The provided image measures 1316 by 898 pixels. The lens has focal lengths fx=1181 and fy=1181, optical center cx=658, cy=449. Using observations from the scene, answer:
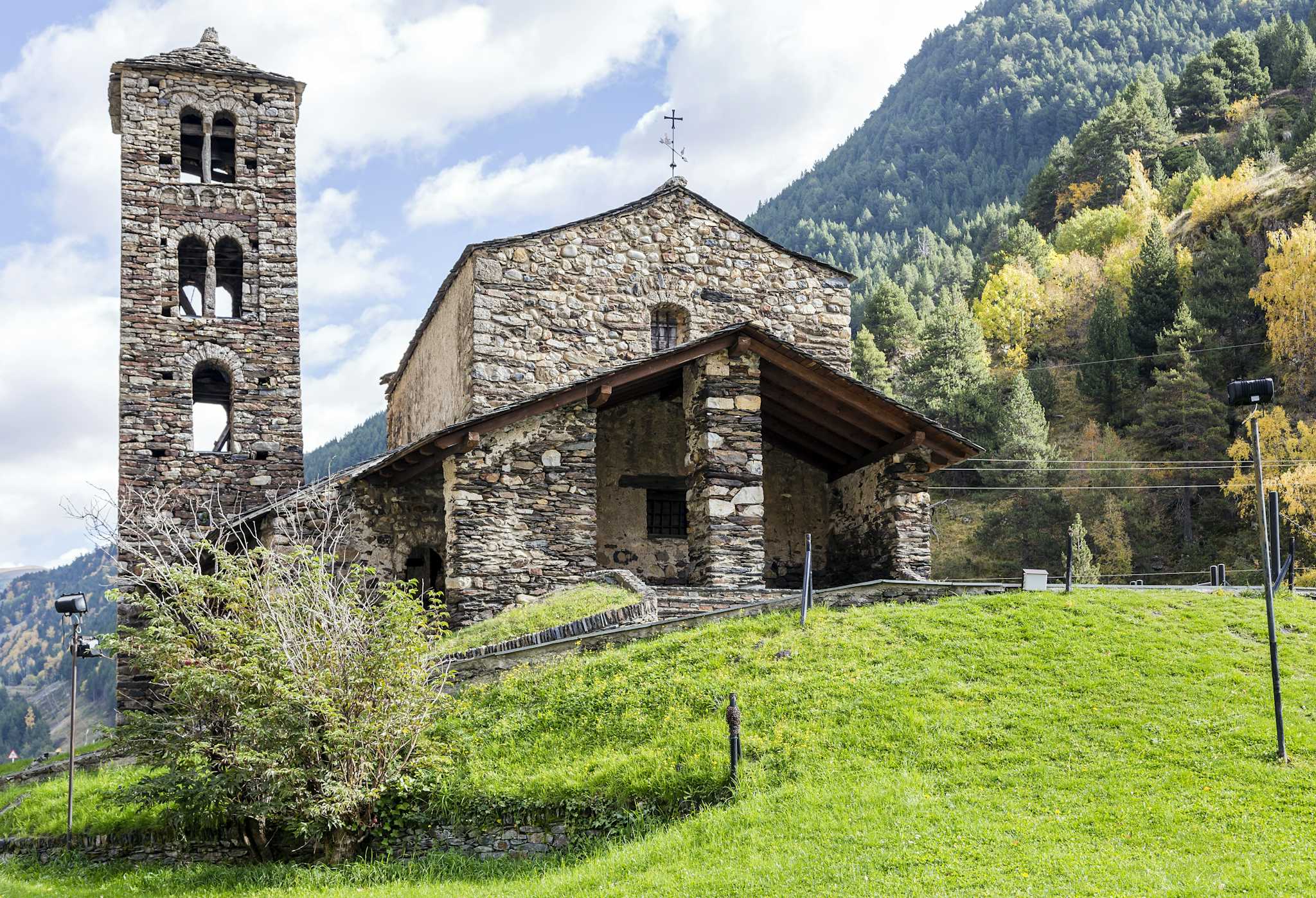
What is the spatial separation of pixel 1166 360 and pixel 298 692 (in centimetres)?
4758

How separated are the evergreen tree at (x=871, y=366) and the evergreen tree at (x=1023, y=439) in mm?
6354

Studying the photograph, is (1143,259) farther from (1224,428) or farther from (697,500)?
(697,500)

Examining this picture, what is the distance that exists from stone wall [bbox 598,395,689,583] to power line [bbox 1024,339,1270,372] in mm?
35658

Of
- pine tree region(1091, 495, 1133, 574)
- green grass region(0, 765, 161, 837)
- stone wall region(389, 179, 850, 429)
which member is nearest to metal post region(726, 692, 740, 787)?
green grass region(0, 765, 161, 837)

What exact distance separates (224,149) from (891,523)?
1646 centimetres

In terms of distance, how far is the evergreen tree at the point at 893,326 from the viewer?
63.1 m

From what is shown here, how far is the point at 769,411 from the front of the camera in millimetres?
20375

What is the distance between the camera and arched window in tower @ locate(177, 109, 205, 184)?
25.0 m

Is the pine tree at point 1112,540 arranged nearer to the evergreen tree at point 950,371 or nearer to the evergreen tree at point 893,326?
the evergreen tree at point 950,371

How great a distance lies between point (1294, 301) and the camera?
47812 mm

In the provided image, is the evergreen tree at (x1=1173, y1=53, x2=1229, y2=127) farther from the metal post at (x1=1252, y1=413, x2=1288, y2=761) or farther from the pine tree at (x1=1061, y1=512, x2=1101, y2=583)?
the metal post at (x1=1252, y1=413, x2=1288, y2=761)

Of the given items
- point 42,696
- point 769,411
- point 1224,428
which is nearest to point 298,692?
point 769,411

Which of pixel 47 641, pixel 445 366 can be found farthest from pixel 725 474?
pixel 47 641

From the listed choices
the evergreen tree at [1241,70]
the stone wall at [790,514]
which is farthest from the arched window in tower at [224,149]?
the evergreen tree at [1241,70]
